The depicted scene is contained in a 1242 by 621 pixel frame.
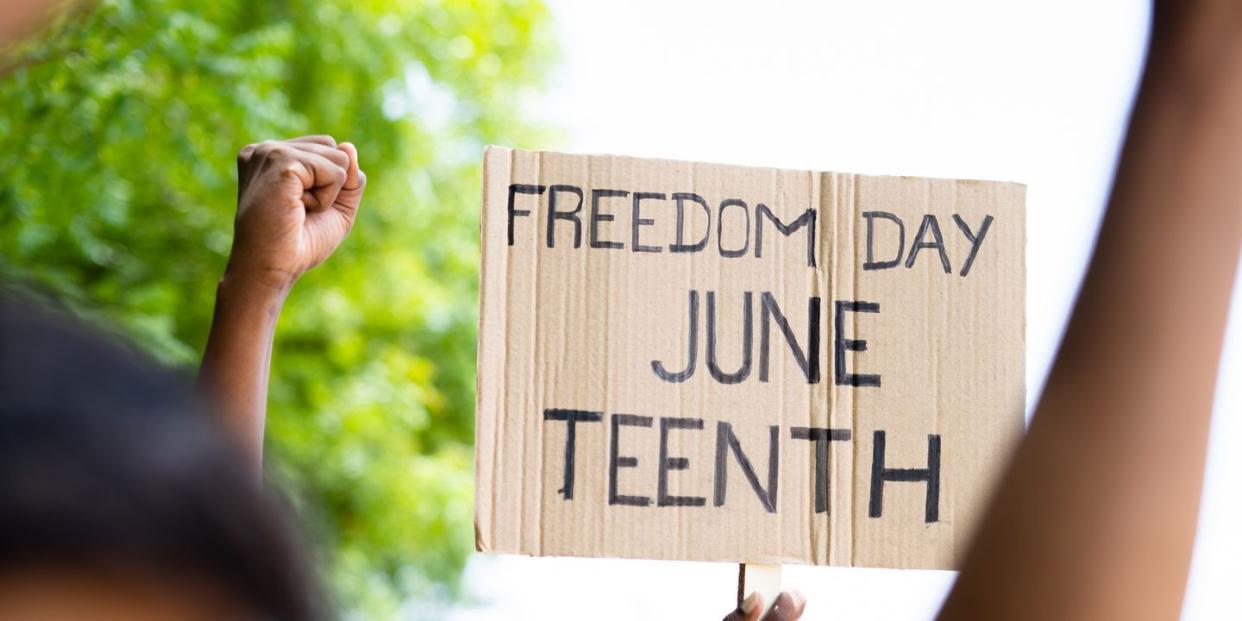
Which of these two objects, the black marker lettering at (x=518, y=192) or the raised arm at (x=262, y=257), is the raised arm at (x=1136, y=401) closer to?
the black marker lettering at (x=518, y=192)

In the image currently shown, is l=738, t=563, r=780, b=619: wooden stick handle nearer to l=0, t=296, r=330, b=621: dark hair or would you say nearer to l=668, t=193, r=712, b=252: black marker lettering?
l=668, t=193, r=712, b=252: black marker lettering

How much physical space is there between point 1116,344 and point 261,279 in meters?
0.96

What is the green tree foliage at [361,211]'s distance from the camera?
3145 mm

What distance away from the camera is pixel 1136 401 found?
61 centimetres

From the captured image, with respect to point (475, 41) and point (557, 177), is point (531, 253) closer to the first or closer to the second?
point (557, 177)

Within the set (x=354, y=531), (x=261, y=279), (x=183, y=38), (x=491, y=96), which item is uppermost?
(x=491, y=96)

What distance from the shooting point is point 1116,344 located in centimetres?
62

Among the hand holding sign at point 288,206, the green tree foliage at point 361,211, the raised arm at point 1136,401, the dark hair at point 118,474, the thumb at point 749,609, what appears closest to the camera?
the dark hair at point 118,474

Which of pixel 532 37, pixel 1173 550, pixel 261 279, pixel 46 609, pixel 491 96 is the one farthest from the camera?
pixel 532 37

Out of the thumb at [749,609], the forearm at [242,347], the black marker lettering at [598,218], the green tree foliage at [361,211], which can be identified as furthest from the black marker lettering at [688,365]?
the green tree foliage at [361,211]

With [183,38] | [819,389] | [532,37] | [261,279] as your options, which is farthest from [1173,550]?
[532,37]

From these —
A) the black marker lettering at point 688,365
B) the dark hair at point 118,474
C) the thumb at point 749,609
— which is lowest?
the thumb at point 749,609

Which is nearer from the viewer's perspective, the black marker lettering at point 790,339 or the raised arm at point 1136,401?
the raised arm at point 1136,401

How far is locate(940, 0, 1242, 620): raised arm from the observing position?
1.94ft
